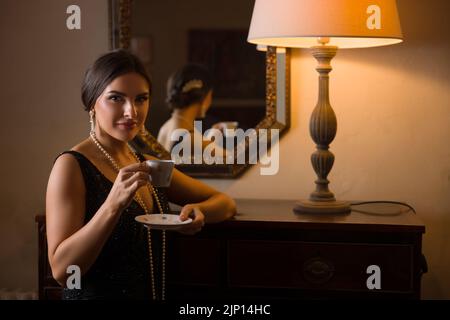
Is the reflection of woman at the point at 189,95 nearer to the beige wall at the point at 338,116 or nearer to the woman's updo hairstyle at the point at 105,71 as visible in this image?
the beige wall at the point at 338,116

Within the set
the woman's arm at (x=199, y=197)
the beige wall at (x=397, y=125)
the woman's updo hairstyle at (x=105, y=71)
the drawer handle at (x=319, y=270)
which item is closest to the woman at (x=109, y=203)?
the woman's updo hairstyle at (x=105, y=71)

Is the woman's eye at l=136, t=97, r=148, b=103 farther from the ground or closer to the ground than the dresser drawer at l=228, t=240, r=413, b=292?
farther from the ground

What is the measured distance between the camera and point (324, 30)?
2.15 m

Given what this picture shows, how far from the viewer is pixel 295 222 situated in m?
2.18

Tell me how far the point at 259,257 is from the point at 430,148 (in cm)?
79

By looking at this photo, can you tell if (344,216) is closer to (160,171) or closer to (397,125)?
(397,125)

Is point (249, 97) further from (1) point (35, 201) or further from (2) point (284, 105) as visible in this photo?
(1) point (35, 201)

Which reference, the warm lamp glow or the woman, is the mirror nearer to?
the warm lamp glow

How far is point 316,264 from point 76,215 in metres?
0.77

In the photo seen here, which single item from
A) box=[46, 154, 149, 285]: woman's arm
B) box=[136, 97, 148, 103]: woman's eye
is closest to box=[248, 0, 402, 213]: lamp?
box=[136, 97, 148, 103]: woman's eye

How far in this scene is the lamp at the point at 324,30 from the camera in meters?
2.16

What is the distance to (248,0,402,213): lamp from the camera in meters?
2.16

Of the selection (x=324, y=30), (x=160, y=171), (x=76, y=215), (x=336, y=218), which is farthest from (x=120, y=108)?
(x=336, y=218)

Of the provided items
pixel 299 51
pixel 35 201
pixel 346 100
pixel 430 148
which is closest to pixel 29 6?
pixel 35 201
